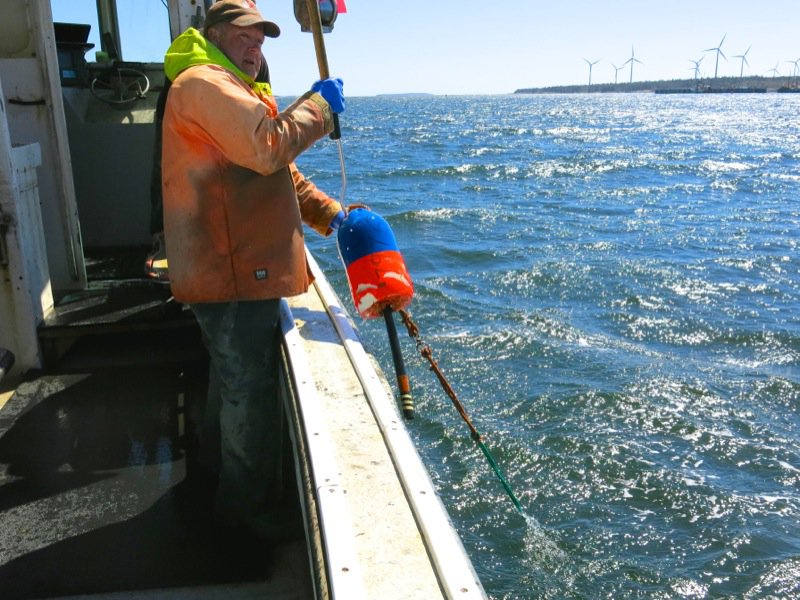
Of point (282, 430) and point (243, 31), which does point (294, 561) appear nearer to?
point (282, 430)

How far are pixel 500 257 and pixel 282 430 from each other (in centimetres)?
1040

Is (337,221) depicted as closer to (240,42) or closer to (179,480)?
(240,42)

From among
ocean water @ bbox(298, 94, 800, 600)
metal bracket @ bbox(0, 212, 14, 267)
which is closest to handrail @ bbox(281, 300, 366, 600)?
metal bracket @ bbox(0, 212, 14, 267)

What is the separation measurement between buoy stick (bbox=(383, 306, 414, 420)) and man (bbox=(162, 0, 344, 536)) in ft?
1.21

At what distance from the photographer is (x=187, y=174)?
271 centimetres

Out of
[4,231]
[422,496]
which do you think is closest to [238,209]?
[422,496]

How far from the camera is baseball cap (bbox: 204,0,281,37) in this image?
106 inches

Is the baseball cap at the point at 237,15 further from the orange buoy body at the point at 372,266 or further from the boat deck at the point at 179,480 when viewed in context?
the boat deck at the point at 179,480

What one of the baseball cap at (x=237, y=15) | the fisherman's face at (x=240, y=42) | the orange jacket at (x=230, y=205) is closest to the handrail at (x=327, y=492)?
the orange jacket at (x=230, y=205)

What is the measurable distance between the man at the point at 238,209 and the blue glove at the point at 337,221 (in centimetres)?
57

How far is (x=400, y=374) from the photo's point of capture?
2.92 meters

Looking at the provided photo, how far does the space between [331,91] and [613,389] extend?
544 centimetres

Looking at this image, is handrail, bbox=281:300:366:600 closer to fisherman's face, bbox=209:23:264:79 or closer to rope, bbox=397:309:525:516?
rope, bbox=397:309:525:516

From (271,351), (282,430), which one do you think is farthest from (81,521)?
(271,351)
